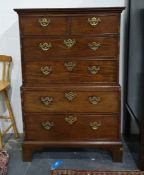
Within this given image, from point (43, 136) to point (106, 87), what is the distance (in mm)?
684

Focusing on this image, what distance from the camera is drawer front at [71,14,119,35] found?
2330 mm

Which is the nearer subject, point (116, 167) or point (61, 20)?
point (61, 20)

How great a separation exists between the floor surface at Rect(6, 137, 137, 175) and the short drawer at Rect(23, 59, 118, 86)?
710 millimetres

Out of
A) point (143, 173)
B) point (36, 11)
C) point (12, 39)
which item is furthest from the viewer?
point (12, 39)

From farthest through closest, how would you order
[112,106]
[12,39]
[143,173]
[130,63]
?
[12,39]
[130,63]
[112,106]
[143,173]

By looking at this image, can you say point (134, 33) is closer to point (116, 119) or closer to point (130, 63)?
point (130, 63)

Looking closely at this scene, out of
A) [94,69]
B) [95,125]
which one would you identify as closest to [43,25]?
[94,69]

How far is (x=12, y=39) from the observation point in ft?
9.71

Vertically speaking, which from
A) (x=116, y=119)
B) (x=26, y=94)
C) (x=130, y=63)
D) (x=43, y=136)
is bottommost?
(x=43, y=136)

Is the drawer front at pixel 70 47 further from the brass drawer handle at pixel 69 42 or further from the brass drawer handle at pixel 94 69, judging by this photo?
the brass drawer handle at pixel 94 69

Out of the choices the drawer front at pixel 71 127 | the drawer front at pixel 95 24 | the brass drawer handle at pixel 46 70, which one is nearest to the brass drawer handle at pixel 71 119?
the drawer front at pixel 71 127

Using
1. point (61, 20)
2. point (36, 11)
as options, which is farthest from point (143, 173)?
point (36, 11)

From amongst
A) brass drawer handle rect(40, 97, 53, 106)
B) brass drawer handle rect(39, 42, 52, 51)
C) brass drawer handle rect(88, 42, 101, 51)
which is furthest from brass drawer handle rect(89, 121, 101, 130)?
brass drawer handle rect(39, 42, 52, 51)

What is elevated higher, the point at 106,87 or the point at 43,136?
the point at 106,87
